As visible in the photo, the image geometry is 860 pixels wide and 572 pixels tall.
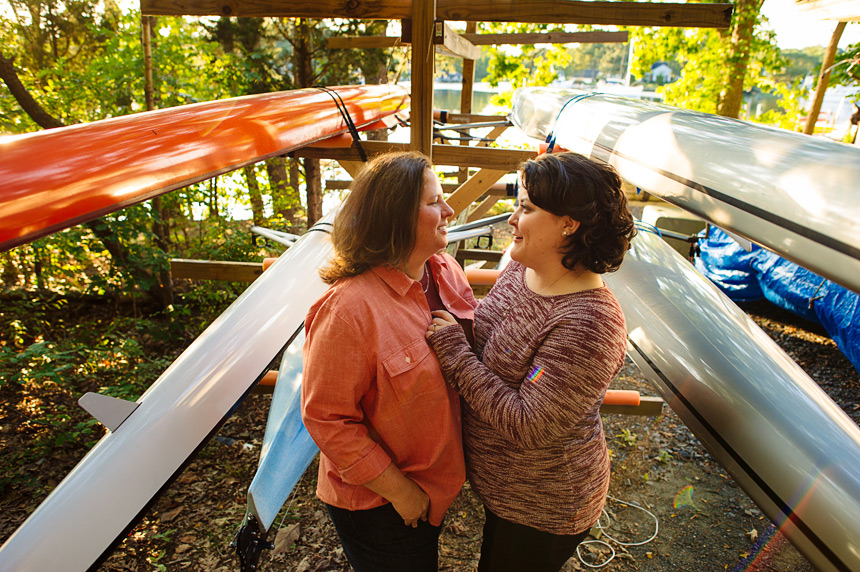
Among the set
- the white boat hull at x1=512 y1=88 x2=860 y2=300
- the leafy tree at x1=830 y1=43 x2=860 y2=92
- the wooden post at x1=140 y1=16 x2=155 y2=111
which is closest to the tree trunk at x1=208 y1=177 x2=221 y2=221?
the wooden post at x1=140 y1=16 x2=155 y2=111

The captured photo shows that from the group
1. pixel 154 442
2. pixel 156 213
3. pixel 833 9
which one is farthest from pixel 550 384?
pixel 833 9

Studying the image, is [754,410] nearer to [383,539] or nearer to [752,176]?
[752,176]

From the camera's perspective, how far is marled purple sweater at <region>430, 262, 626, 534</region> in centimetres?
129

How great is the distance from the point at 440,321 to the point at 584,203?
499mm

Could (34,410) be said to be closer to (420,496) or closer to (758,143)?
(420,496)

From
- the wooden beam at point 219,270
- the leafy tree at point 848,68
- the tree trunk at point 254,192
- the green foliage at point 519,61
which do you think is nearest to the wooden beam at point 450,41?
the wooden beam at point 219,270

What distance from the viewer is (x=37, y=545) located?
4.86 ft

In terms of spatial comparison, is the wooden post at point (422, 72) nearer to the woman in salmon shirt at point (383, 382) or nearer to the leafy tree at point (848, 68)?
the woman in salmon shirt at point (383, 382)

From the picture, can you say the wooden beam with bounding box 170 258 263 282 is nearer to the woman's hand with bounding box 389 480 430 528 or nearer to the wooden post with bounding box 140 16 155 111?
the wooden post with bounding box 140 16 155 111

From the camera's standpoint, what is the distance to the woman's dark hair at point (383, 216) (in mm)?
1411

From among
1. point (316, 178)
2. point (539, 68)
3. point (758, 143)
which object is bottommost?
point (316, 178)

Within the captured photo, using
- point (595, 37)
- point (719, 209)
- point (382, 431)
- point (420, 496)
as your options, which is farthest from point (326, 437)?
point (595, 37)

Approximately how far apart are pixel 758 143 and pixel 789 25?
9.23 m

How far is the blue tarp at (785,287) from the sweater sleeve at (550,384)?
3912 millimetres
